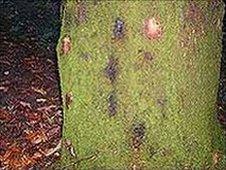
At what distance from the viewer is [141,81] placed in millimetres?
1232

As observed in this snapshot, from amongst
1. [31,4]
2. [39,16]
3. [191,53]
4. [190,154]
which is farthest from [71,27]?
[31,4]

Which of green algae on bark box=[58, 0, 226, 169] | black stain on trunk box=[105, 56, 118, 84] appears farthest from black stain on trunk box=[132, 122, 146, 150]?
black stain on trunk box=[105, 56, 118, 84]

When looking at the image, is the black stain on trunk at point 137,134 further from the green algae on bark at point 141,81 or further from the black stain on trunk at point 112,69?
the black stain on trunk at point 112,69

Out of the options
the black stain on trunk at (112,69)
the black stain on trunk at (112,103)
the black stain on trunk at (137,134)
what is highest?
the black stain on trunk at (112,69)

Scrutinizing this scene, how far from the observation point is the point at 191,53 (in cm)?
125

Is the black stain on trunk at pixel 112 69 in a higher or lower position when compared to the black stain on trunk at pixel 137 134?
higher

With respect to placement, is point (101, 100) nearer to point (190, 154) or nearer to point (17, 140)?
point (190, 154)

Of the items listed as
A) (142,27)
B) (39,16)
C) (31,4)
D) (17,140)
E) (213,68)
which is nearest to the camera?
(142,27)

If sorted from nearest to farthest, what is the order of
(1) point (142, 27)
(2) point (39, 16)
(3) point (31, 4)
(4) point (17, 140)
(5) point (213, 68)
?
(1) point (142, 27) → (5) point (213, 68) → (4) point (17, 140) → (2) point (39, 16) → (3) point (31, 4)

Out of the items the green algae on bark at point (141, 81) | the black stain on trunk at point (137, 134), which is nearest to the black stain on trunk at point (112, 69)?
the green algae on bark at point (141, 81)

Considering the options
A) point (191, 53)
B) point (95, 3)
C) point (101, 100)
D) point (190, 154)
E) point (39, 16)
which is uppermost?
point (95, 3)

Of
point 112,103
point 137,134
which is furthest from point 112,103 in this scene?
point 137,134

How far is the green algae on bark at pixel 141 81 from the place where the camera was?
122cm

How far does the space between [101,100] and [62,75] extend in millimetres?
142
